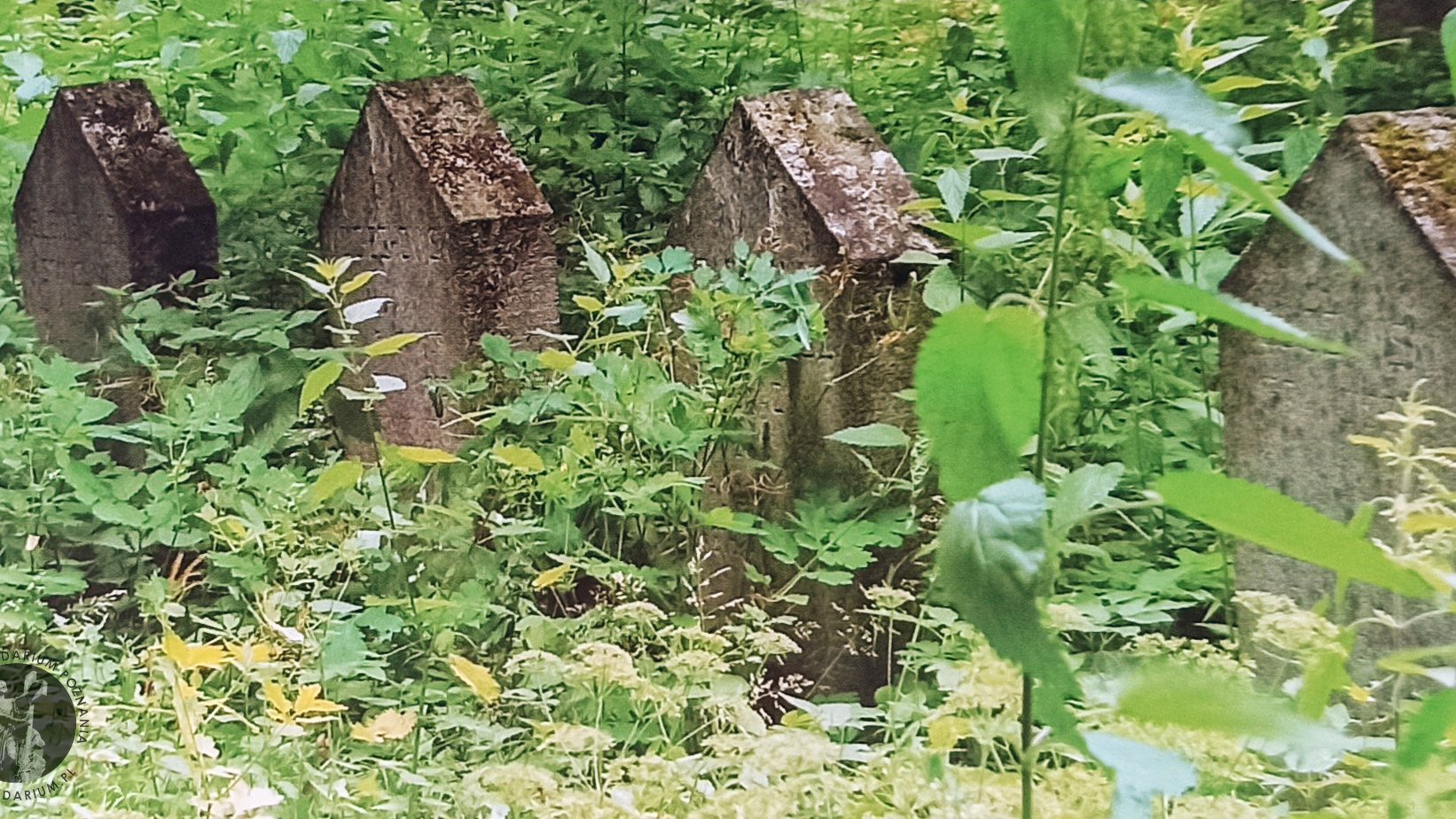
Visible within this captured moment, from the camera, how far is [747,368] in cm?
107

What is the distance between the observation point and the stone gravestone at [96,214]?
117 centimetres

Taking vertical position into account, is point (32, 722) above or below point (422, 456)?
below

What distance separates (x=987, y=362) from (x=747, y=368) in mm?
623

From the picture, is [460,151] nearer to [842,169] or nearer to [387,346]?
[387,346]

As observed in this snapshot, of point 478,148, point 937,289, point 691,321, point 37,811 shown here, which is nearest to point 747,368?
point 691,321

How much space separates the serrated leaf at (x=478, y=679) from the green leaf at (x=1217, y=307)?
0.61 m

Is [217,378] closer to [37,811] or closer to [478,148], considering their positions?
[478,148]

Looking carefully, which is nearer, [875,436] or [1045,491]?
[1045,491]

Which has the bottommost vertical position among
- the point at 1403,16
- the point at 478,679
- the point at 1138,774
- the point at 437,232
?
the point at 478,679

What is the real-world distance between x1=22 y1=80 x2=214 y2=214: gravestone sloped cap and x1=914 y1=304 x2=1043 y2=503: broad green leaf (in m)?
0.95

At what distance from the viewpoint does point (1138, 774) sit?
1.58ft

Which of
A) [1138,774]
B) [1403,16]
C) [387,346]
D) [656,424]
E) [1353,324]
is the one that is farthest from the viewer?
[1403,16]

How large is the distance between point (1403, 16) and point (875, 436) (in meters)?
0.86

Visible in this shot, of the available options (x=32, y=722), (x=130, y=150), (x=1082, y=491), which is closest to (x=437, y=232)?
(x=130, y=150)
